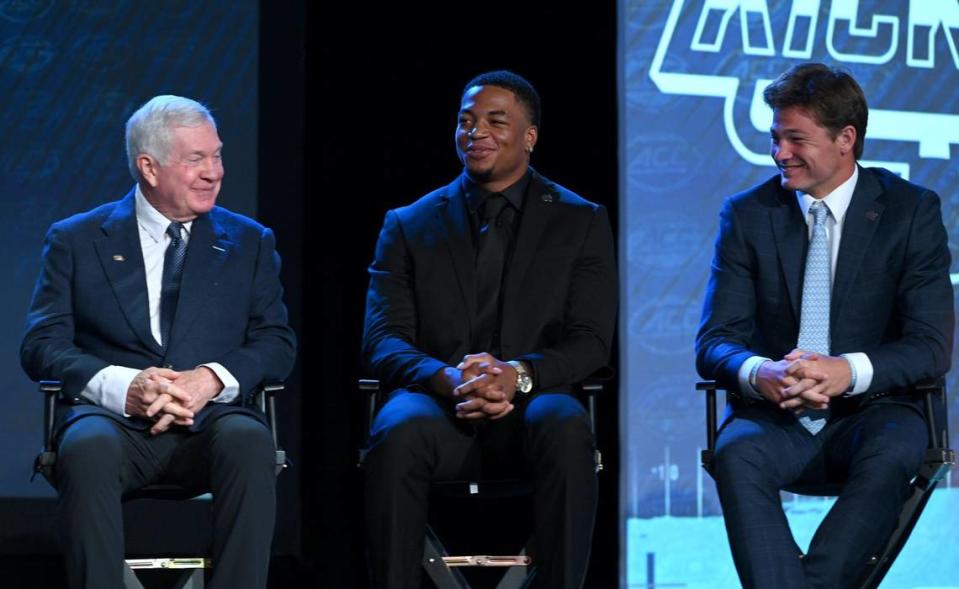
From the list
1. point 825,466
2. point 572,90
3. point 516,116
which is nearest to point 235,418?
point 516,116

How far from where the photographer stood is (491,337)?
12.7 ft

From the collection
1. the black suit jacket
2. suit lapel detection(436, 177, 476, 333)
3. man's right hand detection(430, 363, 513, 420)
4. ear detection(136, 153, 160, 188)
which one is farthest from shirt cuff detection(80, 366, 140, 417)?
suit lapel detection(436, 177, 476, 333)

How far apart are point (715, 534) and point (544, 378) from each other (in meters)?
1.56

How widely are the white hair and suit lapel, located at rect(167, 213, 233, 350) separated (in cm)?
22

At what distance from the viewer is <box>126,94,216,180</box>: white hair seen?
12.3 ft

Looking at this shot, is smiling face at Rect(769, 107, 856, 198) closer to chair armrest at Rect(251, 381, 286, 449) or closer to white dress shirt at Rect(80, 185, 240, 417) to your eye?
chair armrest at Rect(251, 381, 286, 449)

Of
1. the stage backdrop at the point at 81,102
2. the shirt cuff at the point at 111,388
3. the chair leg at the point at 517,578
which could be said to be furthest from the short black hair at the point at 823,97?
the stage backdrop at the point at 81,102

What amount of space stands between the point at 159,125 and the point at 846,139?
1.90 m

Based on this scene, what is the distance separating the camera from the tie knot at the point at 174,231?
3.73 m

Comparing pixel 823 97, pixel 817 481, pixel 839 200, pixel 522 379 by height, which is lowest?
pixel 817 481

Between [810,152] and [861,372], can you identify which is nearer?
[861,372]

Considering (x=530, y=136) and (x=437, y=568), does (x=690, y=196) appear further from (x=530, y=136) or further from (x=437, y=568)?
(x=437, y=568)

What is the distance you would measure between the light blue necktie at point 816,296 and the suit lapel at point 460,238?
91 cm

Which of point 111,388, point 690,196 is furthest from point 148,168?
point 690,196
